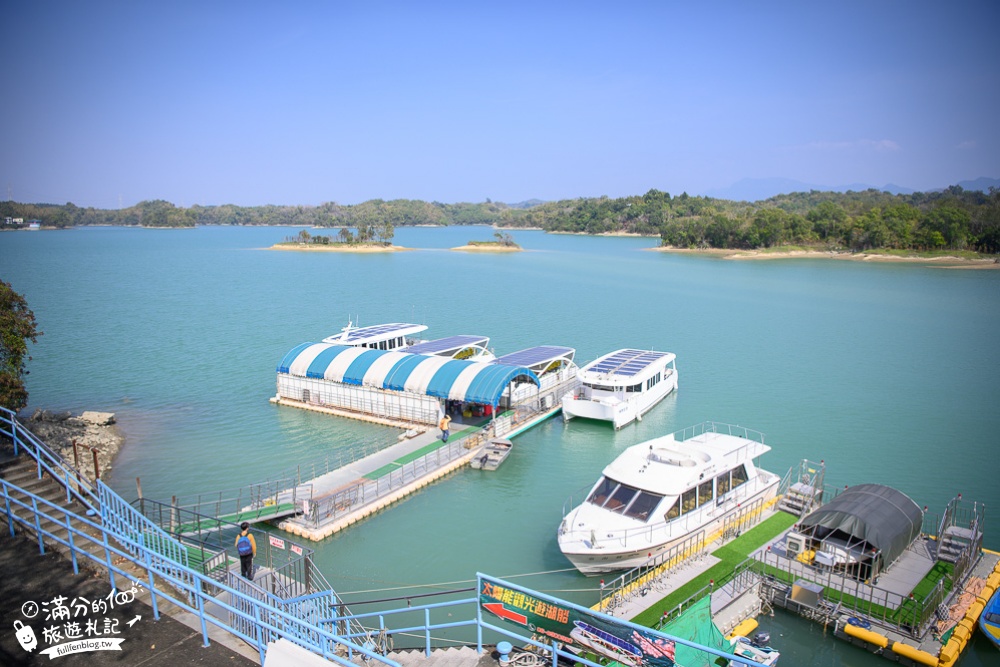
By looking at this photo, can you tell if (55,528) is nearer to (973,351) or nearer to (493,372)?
(493,372)

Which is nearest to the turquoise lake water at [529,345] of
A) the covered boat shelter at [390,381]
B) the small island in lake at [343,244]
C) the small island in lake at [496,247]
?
the covered boat shelter at [390,381]

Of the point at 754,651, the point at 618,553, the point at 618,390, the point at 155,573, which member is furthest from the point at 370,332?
the point at 754,651

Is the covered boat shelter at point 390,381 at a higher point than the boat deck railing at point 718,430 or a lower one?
higher

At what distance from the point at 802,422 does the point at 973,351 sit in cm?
2759

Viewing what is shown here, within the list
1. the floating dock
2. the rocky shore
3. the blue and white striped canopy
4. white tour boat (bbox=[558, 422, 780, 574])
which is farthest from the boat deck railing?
the rocky shore

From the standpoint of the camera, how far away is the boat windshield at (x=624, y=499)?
19375 mm

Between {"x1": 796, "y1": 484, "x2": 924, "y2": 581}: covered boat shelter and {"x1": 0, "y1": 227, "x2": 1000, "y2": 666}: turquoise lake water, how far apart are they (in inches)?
92.2

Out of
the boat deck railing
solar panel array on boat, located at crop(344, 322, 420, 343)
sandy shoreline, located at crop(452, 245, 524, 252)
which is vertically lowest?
the boat deck railing

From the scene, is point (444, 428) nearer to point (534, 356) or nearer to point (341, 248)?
point (534, 356)

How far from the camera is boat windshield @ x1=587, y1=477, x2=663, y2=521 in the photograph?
63.6 ft

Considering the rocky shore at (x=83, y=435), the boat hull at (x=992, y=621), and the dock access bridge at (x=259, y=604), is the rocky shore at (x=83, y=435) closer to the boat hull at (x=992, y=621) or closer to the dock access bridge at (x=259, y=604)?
the dock access bridge at (x=259, y=604)

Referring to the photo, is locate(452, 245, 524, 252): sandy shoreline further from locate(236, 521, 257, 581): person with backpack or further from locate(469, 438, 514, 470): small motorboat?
locate(236, 521, 257, 581): person with backpack

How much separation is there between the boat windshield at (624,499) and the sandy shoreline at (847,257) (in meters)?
123

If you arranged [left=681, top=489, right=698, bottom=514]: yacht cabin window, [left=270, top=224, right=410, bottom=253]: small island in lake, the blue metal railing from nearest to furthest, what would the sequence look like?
the blue metal railing < [left=681, top=489, right=698, bottom=514]: yacht cabin window < [left=270, top=224, right=410, bottom=253]: small island in lake
